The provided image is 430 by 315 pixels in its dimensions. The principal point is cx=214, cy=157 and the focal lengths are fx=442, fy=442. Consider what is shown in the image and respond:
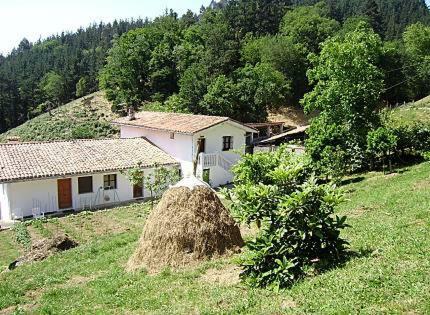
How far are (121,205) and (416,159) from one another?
1734 centimetres

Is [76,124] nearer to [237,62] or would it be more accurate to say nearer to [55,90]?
[237,62]

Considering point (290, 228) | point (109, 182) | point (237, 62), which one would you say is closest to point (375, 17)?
point (237, 62)

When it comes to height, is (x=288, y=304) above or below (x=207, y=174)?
below

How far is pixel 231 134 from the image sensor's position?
33.2 m

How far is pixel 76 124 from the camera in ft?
232

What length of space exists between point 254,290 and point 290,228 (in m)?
1.36

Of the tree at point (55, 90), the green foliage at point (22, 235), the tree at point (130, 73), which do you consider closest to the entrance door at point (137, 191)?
the green foliage at point (22, 235)

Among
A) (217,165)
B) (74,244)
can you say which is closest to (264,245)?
(74,244)

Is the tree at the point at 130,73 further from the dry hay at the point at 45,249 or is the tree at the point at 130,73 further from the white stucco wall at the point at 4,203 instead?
the dry hay at the point at 45,249

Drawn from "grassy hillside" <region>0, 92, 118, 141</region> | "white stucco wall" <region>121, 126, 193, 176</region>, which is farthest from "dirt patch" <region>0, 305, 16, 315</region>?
"grassy hillside" <region>0, 92, 118, 141</region>

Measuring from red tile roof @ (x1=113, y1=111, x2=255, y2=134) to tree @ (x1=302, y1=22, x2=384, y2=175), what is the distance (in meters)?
8.33

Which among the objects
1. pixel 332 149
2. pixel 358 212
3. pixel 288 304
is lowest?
pixel 288 304

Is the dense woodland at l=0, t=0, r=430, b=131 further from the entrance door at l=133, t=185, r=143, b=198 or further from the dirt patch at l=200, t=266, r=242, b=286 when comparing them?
the dirt patch at l=200, t=266, r=242, b=286

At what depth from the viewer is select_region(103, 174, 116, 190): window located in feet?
89.2
